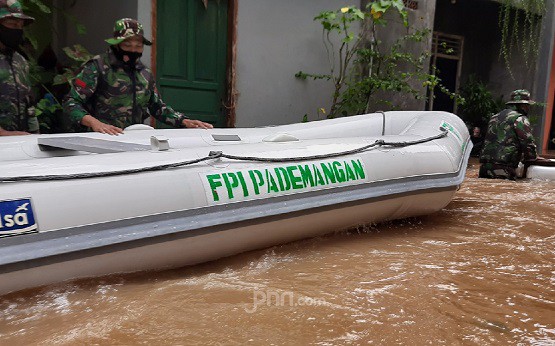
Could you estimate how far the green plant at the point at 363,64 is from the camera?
20.2 ft

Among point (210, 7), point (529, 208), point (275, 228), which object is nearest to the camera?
point (275, 228)

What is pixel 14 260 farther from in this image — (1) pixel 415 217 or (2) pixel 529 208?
(2) pixel 529 208

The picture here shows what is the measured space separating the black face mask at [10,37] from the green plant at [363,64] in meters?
3.25

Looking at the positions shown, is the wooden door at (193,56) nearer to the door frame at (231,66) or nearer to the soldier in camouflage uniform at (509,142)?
the door frame at (231,66)

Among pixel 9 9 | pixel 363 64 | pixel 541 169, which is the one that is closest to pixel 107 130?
pixel 9 9

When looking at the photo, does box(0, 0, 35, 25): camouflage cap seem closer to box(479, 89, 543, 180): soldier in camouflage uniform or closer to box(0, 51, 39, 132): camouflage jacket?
box(0, 51, 39, 132): camouflage jacket

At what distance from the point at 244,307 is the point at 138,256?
0.53 m

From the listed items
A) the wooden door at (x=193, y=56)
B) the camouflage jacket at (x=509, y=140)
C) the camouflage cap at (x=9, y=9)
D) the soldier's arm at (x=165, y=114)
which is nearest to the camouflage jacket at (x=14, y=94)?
the camouflage cap at (x=9, y=9)

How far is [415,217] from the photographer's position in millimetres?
3980

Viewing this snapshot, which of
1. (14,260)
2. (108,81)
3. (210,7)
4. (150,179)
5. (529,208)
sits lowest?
(529,208)

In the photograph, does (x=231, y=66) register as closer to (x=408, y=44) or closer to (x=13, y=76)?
(x=13, y=76)

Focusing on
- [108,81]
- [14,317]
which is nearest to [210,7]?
[108,81]

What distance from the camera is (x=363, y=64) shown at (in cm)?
651

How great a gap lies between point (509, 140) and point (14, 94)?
5013 mm
